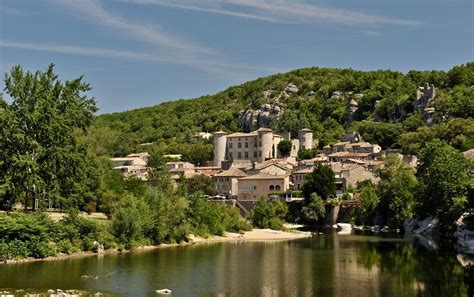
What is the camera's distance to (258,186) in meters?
84.2

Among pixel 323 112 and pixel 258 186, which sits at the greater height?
pixel 323 112

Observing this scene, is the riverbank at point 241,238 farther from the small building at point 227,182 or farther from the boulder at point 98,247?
the small building at point 227,182

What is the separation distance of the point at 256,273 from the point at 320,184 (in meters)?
44.0

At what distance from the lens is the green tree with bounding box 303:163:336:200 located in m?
75.1

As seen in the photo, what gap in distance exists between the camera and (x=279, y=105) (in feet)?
505

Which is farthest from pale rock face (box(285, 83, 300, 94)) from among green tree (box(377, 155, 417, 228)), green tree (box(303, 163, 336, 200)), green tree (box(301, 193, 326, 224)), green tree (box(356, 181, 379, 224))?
green tree (box(377, 155, 417, 228))


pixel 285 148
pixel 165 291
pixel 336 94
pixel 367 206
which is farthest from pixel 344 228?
pixel 336 94

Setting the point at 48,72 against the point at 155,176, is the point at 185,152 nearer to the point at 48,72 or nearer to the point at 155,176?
the point at 155,176

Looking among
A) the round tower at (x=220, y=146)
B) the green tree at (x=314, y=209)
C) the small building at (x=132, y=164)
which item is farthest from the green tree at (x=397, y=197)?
the round tower at (x=220, y=146)

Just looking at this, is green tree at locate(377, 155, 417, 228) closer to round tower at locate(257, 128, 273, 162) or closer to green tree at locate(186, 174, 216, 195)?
green tree at locate(186, 174, 216, 195)

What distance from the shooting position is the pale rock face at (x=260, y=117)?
14725cm

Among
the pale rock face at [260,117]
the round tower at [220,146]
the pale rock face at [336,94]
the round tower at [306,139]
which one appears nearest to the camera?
the round tower at [220,146]

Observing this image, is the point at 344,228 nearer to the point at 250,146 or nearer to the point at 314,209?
the point at 314,209

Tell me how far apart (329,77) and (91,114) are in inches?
5330
